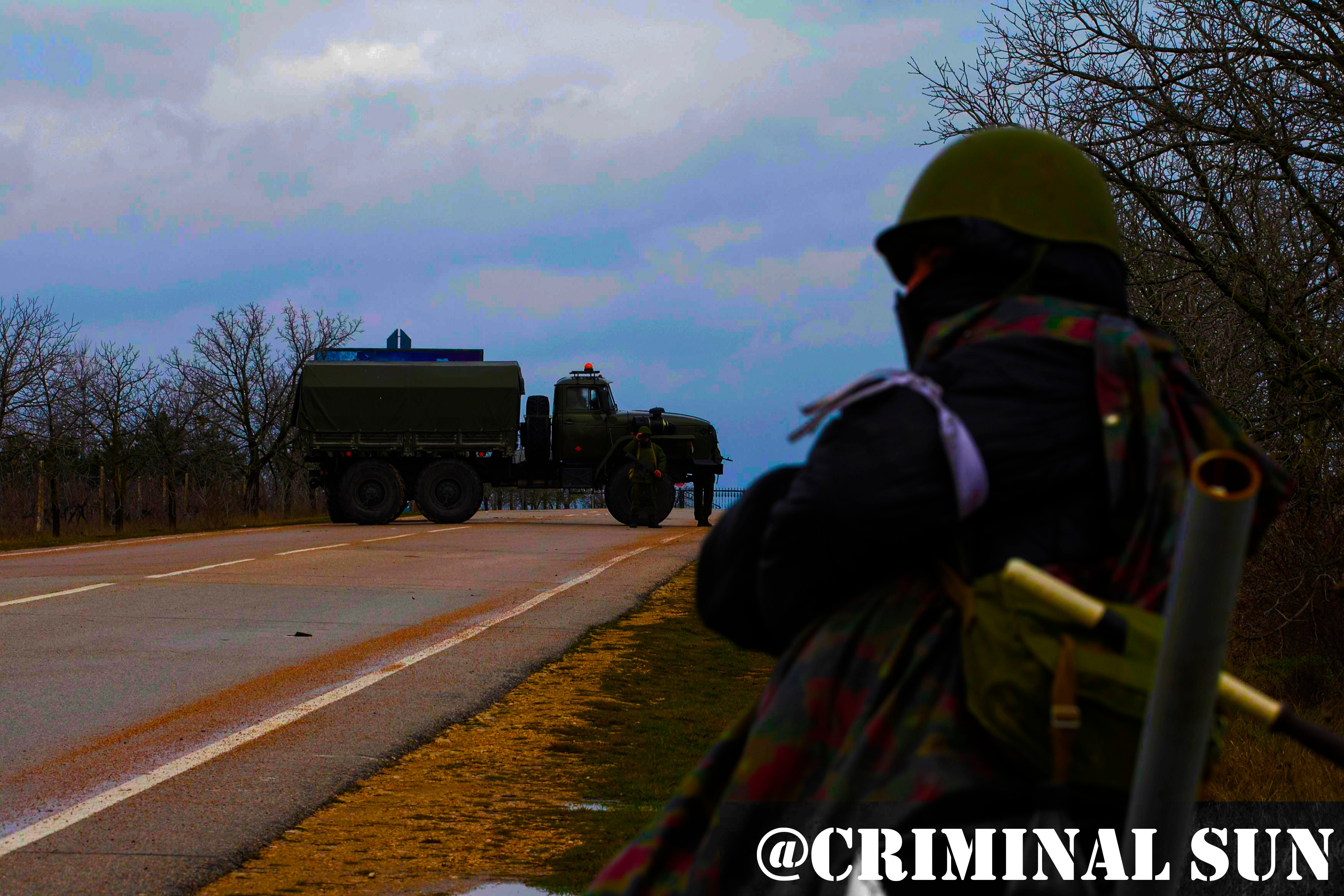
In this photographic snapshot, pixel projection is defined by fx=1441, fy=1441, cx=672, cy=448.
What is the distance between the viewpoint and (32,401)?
4022 centimetres

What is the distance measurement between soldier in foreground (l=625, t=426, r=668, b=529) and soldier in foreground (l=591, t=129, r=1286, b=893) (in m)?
25.4

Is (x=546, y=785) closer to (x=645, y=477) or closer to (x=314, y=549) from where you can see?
(x=314, y=549)

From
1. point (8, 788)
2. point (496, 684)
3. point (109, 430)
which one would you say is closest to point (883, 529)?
point (8, 788)

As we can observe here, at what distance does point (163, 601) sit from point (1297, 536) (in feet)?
32.1

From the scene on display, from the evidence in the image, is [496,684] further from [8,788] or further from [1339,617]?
[1339,617]

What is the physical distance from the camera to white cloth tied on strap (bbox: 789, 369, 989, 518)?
176cm

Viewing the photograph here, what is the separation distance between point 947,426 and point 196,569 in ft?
53.7

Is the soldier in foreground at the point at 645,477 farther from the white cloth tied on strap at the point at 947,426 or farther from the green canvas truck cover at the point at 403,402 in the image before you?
the white cloth tied on strap at the point at 947,426

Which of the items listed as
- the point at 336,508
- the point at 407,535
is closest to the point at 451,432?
the point at 336,508

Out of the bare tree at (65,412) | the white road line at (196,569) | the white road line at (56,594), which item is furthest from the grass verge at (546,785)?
the bare tree at (65,412)

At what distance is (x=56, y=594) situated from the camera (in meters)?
13.7

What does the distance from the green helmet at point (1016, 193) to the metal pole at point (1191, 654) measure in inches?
24.7

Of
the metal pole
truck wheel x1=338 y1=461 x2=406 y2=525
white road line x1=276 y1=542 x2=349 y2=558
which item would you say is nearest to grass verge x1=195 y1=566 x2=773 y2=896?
the metal pole

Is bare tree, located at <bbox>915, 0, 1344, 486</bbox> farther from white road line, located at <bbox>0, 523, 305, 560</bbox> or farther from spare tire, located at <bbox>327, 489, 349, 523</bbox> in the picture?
spare tire, located at <bbox>327, 489, 349, 523</bbox>
